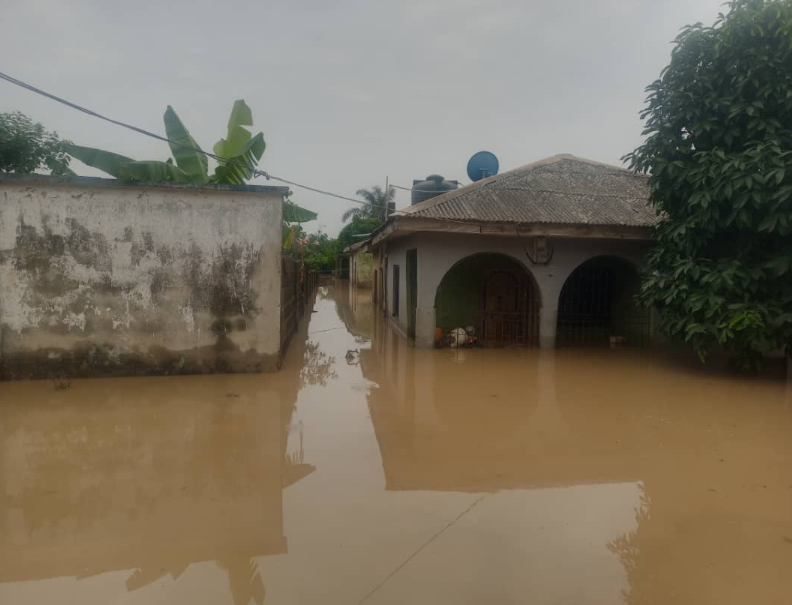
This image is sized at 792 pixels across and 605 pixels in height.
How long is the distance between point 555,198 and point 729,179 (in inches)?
179

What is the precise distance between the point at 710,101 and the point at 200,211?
8.08m

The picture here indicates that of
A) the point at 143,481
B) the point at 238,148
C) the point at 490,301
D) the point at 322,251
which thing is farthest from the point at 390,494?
the point at 322,251

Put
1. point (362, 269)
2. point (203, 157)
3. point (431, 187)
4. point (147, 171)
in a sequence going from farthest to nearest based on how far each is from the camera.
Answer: point (362, 269), point (431, 187), point (203, 157), point (147, 171)

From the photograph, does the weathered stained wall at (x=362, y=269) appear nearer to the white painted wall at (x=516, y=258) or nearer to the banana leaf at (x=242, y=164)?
the white painted wall at (x=516, y=258)

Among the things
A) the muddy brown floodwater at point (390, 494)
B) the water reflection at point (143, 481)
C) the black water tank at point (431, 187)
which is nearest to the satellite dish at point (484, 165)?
the black water tank at point (431, 187)

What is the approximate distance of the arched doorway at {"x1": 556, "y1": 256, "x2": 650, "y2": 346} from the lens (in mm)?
12141

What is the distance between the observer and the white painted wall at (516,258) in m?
10.6

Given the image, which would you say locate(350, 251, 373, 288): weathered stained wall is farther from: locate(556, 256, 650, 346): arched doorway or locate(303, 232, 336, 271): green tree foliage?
locate(556, 256, 650, 346): arched doorway

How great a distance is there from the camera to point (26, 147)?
1199cm

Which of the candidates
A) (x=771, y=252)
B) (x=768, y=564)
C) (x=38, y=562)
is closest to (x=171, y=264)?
(x=38, y=562)

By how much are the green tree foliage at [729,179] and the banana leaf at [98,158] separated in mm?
8814

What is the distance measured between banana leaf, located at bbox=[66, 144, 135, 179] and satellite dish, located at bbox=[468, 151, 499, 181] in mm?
10220

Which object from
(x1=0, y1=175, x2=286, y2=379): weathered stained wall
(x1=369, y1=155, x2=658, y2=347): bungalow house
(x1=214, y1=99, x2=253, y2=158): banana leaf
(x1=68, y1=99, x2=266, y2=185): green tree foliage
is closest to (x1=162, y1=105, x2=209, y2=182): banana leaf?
(x1=68, y1=99, x2=266, y2=185): green tree foliage

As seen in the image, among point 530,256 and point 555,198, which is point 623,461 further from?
point 555,198
